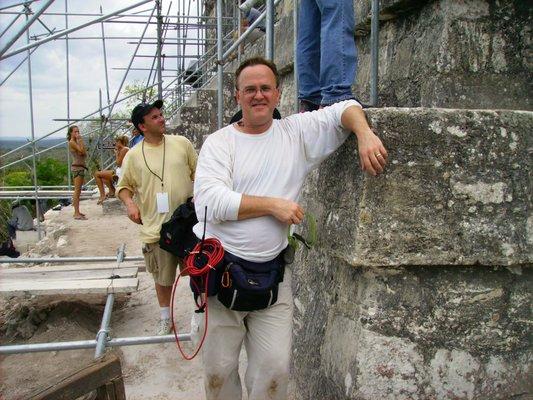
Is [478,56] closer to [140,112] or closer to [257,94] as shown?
[257,94]

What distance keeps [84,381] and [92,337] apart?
8.69 ft

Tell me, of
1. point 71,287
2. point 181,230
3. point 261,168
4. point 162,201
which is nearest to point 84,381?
point 261,168

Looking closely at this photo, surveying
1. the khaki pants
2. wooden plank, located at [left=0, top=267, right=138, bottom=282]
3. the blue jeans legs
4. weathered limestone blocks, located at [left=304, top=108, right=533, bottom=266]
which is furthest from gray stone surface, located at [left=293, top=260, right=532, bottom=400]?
wooden plank, located at [left=0, top=267, right=138, bottom=282]

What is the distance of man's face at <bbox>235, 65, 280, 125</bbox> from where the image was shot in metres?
2.26

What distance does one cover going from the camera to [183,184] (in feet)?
12.8

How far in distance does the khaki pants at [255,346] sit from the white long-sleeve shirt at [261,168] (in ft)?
0.98

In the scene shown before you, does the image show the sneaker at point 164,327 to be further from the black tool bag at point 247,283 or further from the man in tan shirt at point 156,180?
the black tool bag at point 247,283

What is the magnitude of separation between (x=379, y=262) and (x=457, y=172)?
48 cm

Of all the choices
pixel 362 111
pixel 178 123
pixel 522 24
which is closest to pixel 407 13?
pixel 522 24

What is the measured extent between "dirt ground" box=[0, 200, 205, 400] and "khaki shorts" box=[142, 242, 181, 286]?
1.75 feet

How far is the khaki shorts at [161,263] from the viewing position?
3.97 m

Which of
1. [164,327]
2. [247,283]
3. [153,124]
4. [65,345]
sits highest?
[153,124]

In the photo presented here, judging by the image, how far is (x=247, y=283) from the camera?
7.14ft

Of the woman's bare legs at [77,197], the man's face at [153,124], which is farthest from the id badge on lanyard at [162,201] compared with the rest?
the woman's bare legs at [77,197]
